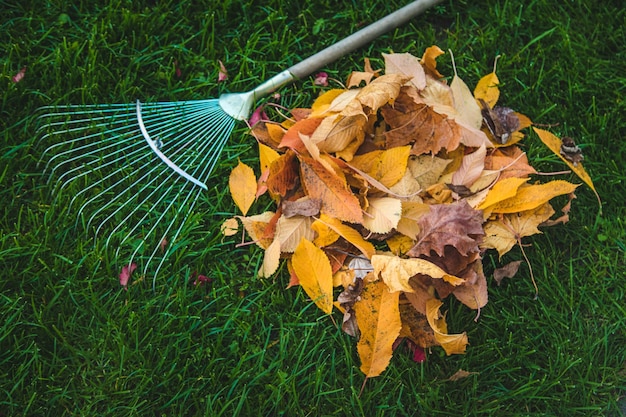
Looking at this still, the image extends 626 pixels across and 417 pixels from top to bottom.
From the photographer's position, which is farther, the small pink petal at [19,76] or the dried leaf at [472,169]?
the small pink petal at [19,76]

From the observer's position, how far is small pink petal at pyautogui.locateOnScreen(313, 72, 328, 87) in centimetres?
237

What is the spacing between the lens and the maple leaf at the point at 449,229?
6.29 ft

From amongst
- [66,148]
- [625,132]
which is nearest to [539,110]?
[625,132]

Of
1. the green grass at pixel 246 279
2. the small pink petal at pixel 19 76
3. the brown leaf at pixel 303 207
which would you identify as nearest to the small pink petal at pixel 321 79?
the green grass at pixel 246 279

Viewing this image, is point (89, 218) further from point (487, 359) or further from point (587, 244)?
point (587, 244)

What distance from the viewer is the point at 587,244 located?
7.13 feet

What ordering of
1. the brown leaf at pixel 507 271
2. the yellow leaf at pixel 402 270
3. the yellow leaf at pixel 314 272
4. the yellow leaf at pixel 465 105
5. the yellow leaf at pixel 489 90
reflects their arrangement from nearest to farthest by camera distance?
the yellow leaf at pixel 402 270 < the yellow leaf at pixel 314 272 < the brown leaf at pixel 507 271 < the yellow leaf at pixel 465 105 < the yellow leaf at pixel 489 90

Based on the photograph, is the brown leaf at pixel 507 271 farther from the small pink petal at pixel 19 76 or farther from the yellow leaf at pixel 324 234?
the small pink petal at pixel 19 76

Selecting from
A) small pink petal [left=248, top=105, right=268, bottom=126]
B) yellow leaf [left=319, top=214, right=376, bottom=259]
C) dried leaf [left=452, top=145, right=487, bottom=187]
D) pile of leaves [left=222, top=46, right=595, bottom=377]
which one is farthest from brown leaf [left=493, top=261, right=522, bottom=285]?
small pink petal [left=248, top=105, right=268, bottom=126]

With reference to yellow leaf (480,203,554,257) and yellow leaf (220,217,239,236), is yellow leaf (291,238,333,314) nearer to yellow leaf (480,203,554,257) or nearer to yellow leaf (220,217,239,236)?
yellow leaf (220,217,239,236)

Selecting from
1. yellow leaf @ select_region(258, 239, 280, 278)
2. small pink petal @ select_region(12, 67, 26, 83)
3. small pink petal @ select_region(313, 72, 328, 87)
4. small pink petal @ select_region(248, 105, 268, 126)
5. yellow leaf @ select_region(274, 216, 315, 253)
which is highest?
small pink petal @ select_region(12, 67, 26, 83)

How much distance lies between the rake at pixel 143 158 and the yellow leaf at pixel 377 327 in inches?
23.4

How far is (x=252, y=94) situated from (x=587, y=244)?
1.17 m

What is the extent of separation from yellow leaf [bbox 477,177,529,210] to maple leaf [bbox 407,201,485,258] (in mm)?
65
